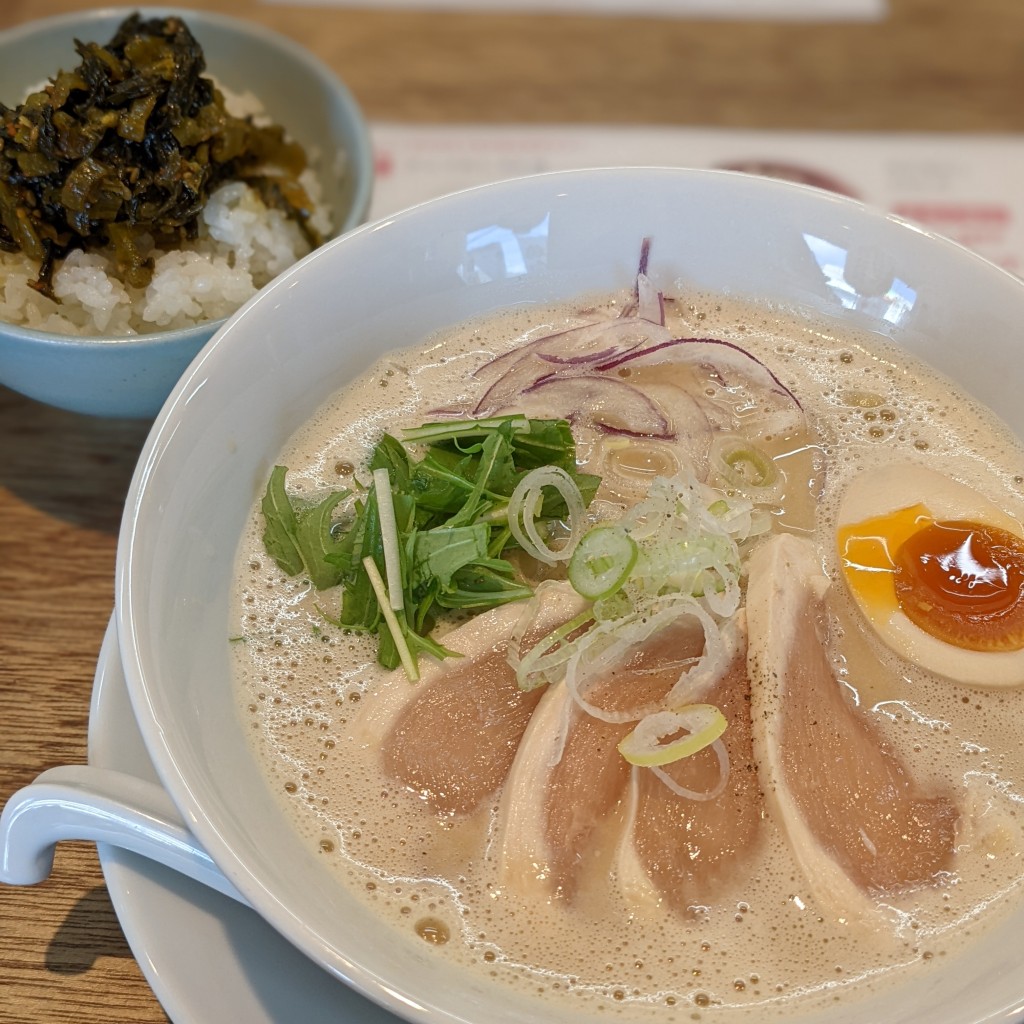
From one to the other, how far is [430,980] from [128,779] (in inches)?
17.4

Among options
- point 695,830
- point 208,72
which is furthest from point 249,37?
point 695,830

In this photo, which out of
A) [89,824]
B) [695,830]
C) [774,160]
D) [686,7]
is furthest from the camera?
[686,7]

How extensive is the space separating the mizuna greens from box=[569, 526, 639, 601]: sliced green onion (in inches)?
4.1

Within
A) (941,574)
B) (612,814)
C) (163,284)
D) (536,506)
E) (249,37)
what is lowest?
(612,814)

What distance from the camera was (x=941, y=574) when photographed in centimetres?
153

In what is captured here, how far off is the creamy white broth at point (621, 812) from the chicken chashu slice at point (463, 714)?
0.03m

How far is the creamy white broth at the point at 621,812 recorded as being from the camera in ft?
3.92

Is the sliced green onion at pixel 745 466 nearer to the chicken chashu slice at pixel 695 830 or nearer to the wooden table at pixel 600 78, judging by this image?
the chicken chashu slice at pixel 695 830

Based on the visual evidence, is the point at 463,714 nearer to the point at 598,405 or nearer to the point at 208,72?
the point at 598,405

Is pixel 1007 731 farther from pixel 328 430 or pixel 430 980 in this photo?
pixel 328 430

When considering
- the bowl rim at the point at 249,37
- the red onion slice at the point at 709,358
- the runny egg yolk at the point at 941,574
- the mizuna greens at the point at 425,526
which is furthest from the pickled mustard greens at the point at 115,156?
the runny egg yolk at the point at 941,574

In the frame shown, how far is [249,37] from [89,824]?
196 cm

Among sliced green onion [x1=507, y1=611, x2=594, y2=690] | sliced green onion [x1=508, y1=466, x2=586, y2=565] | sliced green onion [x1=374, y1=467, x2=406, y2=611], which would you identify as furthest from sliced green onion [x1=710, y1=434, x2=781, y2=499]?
sliced green onion [x1=374, y1=467, x2=406, y2=611]

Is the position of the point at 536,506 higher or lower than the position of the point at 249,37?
lower
